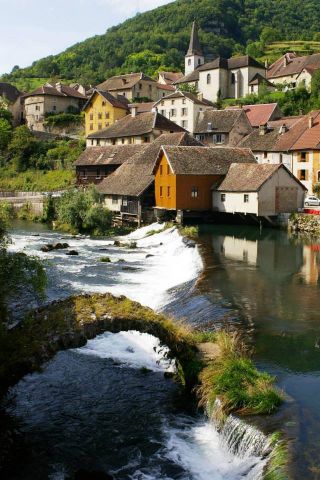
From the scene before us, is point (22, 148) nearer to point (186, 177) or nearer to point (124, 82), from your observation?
point (124, 82)

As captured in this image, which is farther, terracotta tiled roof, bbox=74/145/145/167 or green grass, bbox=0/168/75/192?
green grass, bbox=0/168/75/192

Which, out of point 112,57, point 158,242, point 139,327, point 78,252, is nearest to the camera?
point 139,327

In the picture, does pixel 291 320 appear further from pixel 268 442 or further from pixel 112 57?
pixel 112 57

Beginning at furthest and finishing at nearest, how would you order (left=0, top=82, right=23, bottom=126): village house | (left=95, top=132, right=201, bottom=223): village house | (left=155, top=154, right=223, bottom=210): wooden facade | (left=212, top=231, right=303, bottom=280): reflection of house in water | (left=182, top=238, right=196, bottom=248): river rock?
1. (left=0, top=82, right=23, bottom=126): village house
2. (left=95, top=132, right=201, bottom=223): village house
3. (left=155, top=154, right=223, bottom=210): wooden facade
4. (left=182, top=238, right=196, bottom=248): river rock
5. (left=212, top=231, right=303, bottom=280): reflection of house in water

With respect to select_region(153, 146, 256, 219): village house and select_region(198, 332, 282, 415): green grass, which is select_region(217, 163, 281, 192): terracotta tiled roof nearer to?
select_region(153, 146, 256, 219): village house

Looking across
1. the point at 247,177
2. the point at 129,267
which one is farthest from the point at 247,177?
the point at 129,267

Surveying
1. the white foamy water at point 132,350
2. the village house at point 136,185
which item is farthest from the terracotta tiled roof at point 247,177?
the white foamy water at point 132,350

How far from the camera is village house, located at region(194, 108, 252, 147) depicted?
70.7 metres

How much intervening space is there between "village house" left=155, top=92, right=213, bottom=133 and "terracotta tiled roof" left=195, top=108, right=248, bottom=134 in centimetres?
519

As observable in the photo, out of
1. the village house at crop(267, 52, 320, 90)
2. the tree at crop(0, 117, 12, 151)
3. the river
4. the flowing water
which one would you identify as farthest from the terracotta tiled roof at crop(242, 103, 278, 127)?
the flowing water

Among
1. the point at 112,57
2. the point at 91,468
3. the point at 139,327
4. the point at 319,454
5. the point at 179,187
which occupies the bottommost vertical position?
the point at 91,468

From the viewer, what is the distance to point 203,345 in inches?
650

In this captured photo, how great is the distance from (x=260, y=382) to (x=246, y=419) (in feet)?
4.33

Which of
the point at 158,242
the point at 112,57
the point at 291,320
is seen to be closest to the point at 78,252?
the point at 158,242
